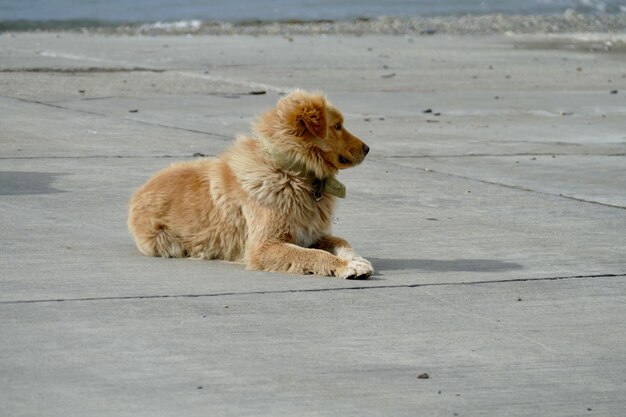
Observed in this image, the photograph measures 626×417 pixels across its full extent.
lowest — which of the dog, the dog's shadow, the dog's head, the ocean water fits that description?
the ocean water

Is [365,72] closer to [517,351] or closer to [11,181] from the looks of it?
[11,181]

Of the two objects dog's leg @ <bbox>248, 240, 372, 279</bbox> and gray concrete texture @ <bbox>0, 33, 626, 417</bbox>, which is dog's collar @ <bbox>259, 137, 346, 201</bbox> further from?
gray concrete texture @ <bbox>0, 33, 626, 417</bbox>

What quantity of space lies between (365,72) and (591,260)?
10734 millimetres

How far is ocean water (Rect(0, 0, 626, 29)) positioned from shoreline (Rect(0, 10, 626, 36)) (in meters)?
1.34

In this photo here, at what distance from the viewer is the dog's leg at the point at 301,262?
6.73m

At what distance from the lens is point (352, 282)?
6.70 m

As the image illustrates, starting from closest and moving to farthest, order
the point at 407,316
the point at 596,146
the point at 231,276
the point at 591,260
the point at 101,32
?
the point at 407,316, the point at 231,276, the point at 591,260, the point at 596,146, the point at 101,32

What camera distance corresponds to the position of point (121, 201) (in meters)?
8.81

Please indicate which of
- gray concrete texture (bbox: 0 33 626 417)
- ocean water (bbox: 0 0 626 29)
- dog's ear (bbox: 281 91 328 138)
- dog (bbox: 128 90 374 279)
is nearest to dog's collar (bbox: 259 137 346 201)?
dog (bbox: 128 90 374 279)

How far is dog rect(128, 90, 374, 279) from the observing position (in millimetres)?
6926

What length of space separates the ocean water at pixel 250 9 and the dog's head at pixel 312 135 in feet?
77.7

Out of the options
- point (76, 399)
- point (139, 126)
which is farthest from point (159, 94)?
point (76, 399)

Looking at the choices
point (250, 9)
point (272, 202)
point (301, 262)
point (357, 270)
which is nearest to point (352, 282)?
point (357, 270)

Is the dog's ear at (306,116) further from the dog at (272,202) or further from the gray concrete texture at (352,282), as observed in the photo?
the gray concrete texture at (352,282)
